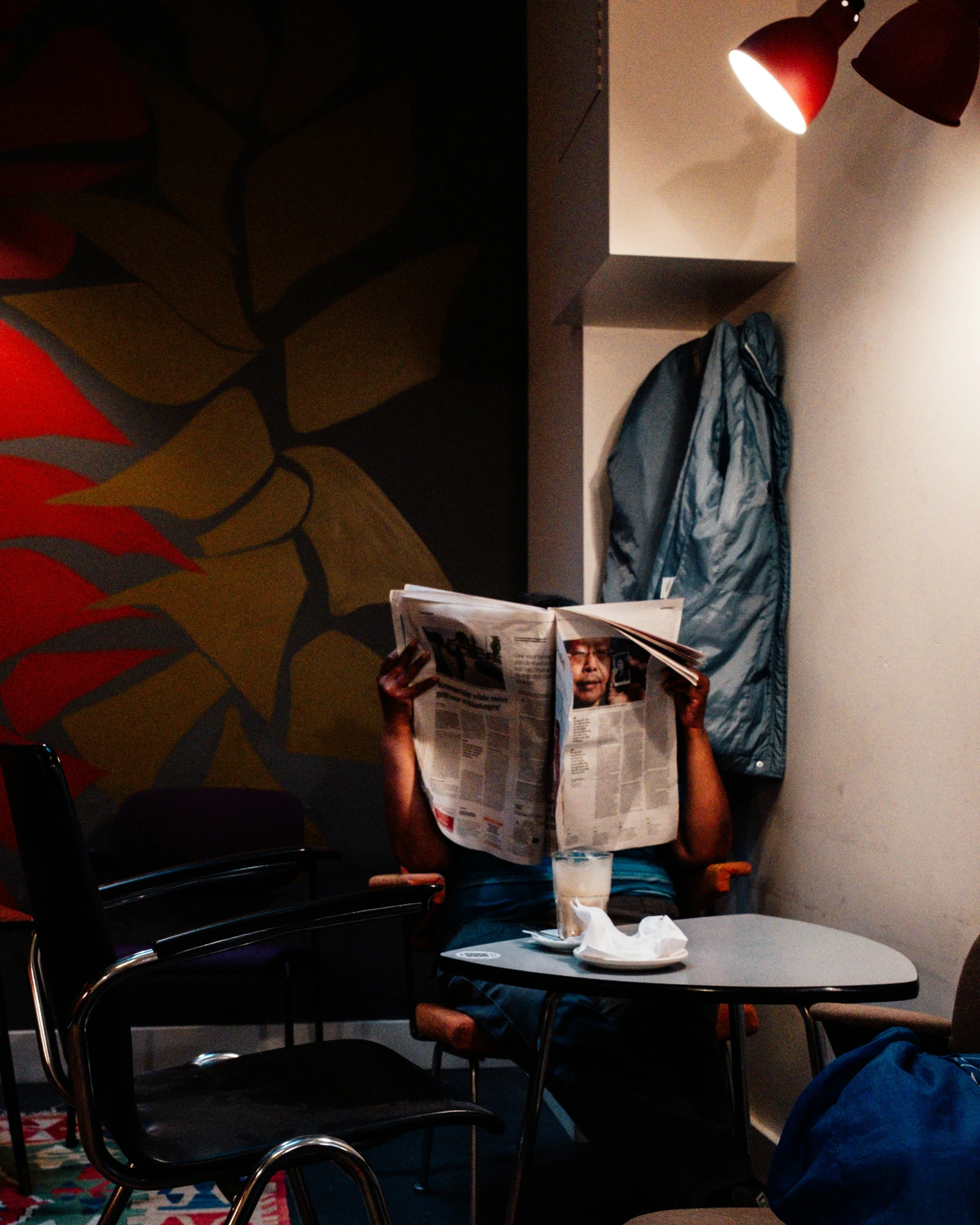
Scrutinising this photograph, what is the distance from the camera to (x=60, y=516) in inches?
121

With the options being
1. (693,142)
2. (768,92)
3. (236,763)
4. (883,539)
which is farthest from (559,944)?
(236,763)

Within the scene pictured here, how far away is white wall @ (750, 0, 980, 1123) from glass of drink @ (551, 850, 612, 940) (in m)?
0.56

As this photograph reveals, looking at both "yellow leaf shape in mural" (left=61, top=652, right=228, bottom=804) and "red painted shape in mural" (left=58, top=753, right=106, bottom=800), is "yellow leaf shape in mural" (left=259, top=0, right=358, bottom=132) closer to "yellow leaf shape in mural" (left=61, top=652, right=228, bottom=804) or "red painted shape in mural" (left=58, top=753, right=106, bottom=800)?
"yellow leaf shape in mural" (left=61, top=652, right=228, bottom=804)

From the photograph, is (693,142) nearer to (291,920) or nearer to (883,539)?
(883,539)

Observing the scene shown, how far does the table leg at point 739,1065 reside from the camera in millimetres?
1735

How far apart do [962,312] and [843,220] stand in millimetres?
461

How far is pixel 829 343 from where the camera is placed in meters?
2.12

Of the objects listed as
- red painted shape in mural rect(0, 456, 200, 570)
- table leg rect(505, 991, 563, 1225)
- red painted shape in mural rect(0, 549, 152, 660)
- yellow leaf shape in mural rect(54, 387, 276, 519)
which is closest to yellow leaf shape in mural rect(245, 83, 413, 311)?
yellow leaf shape in mural rect(54, 387, 276, 519)

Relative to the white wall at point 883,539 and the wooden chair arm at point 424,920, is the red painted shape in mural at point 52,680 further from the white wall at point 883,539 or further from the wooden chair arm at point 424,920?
the white wall at point 883,539

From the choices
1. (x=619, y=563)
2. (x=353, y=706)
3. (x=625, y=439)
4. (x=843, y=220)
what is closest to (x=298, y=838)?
(x=353, y=706)

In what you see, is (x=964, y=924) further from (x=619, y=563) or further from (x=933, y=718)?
(x=619, y=563)

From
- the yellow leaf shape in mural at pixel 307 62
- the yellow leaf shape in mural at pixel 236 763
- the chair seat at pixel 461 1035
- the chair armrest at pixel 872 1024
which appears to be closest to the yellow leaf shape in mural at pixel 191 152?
the yellow leaf shape in mural at pixel 307 62

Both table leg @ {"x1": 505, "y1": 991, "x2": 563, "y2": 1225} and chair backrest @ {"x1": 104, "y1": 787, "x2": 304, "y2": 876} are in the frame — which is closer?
table leg @ {"x1": 505, "y1": 991, "x2": 563, "y2": 1225}

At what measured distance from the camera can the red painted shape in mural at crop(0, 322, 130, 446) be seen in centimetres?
307
